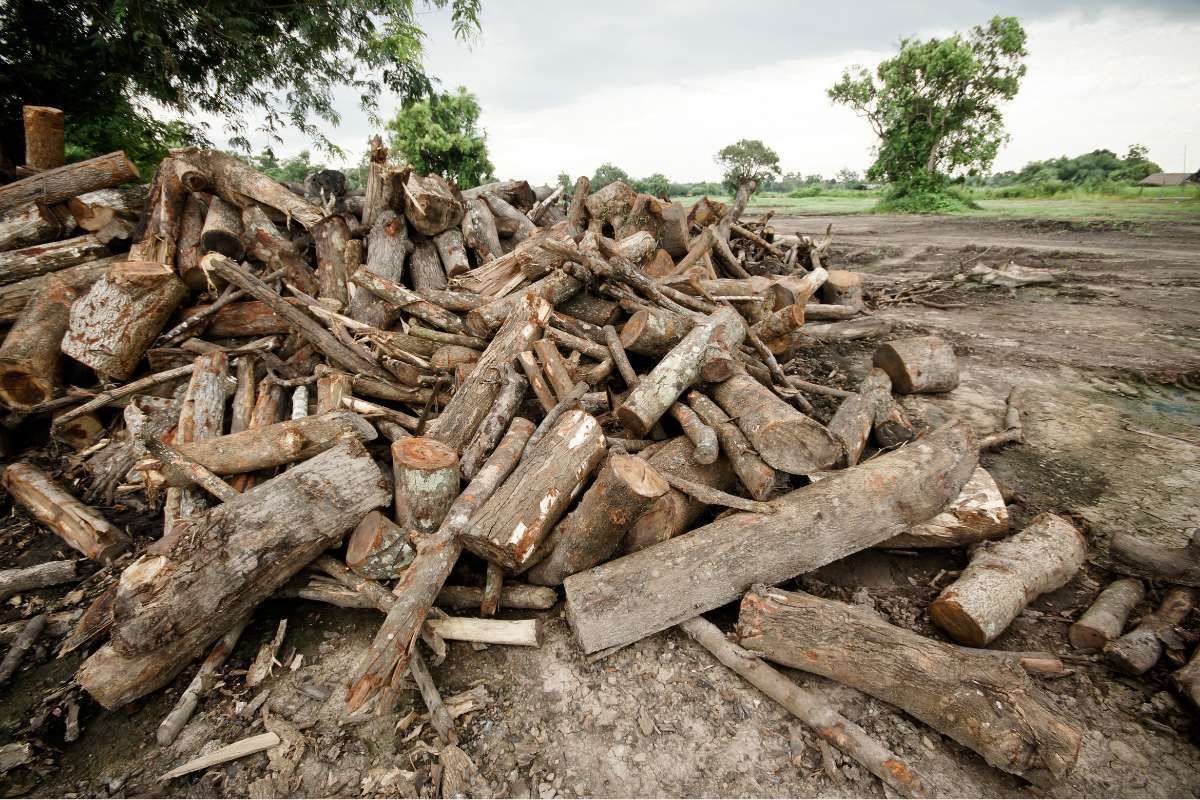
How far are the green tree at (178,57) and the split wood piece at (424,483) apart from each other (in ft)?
31.0

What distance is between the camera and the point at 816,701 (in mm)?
2371

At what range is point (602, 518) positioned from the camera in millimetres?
2789

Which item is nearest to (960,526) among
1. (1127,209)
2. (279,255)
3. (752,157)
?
(279,255)

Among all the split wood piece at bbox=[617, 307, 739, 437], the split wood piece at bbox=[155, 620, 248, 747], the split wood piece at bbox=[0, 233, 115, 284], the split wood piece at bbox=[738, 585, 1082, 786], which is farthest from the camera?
the split wood piece at bbox=[0, 233, 115, 284]

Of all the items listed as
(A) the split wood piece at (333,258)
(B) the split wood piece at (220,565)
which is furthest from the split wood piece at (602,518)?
(A) the split wood piece at (333,258)

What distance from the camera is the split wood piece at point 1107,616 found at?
8.89ft

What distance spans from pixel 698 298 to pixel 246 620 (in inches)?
196

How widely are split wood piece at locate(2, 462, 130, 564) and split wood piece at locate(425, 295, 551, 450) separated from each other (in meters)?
2.51

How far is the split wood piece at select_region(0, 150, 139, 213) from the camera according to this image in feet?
17.3

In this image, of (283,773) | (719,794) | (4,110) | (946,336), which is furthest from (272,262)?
(946,336)

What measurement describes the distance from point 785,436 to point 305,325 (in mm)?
4397

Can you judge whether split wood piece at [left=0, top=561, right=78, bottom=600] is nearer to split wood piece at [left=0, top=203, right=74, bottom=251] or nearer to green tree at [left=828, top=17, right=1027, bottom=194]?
split wood piece at [left=0, top=203, right=74, bottom=251]

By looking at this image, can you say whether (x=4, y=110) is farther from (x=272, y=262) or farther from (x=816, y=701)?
(x=816, y=701)

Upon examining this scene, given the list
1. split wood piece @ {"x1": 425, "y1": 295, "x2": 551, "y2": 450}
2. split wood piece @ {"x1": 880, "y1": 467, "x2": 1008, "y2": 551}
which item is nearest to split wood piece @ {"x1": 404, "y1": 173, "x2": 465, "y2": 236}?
split wood piece @ {"x1": 425, "y1": 295, "x2": 551, "y2": 450}
